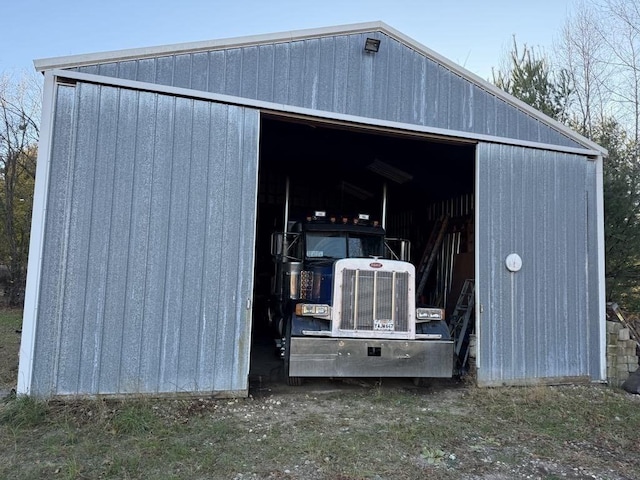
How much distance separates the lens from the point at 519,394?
657 centimetres

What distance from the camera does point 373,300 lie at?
6.30m

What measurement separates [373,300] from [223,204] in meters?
2.42

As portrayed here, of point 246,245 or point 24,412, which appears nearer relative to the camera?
point 24,412

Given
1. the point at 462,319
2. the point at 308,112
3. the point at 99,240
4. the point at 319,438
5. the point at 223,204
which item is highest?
the point at 308,112

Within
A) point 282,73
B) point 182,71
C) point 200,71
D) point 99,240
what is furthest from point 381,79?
point 99,240

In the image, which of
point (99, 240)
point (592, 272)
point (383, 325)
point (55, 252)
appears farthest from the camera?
point (592, 272)

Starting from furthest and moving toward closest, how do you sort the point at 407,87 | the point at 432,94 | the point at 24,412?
the point at 432,94 < the point at 407,87 < the point at 24,412

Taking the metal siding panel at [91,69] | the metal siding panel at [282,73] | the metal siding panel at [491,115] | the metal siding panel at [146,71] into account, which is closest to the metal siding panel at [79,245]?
the metal siding panel at [91,69]

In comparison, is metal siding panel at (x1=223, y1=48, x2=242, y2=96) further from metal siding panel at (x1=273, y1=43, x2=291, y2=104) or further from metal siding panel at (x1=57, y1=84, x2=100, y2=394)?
metal siding panel at (x1=57, y1=84, x2=100, y2=394)

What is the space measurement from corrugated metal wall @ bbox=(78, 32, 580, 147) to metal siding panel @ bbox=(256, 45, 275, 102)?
1cm

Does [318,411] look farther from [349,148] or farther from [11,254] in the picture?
[11,254]

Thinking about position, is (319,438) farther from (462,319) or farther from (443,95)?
(462,319)

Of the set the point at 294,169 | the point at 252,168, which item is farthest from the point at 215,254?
the point at 294,169

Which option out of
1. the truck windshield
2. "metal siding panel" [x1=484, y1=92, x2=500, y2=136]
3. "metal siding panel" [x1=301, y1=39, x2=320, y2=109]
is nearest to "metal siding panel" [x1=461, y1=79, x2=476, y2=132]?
"metal siding panel" [x1=484, y1=92, x2=500, y2=136]
